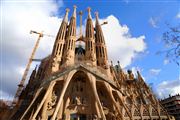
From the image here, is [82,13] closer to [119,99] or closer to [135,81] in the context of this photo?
[135,81]

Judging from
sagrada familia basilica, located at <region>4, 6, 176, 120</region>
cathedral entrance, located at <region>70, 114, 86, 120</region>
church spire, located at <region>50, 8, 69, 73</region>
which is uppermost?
church spire, located at <region>50, 8, 69, 73</region>

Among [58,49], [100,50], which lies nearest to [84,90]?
[58,49]

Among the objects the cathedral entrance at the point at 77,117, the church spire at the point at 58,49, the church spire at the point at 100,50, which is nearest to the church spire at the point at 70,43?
the church spire at the point at 58,49

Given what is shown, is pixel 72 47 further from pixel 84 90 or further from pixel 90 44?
pixel 84 90

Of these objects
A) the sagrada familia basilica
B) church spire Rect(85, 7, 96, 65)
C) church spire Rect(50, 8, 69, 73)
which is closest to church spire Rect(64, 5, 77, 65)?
the sagrada familia basilica

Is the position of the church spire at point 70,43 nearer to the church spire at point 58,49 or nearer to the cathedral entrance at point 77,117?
the church spire at point 58,49

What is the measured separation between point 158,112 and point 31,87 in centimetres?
2966

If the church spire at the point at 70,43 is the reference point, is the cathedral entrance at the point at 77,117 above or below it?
below

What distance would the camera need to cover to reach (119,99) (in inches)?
1008

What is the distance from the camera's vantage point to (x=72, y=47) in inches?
1315

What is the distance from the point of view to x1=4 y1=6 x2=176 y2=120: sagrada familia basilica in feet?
75.6

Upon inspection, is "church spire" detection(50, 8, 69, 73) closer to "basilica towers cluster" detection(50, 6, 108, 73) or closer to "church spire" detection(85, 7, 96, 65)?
"basilica towers cluster" detection(50, 6, 108, 73)

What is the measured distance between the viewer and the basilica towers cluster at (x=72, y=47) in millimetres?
31084

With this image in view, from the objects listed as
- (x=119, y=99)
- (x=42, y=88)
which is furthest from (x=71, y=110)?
(x=119, y=99)
